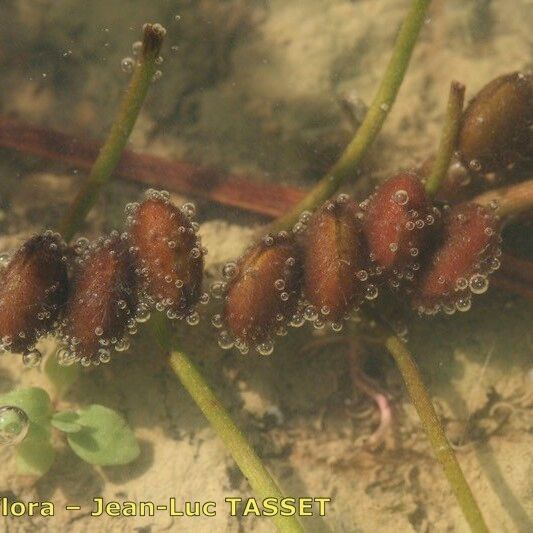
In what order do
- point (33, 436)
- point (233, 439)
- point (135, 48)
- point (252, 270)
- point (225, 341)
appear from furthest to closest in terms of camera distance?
point (135, 48)
point (225, 341)
point (33, 436)
point (233, 439)
point (252, 270)

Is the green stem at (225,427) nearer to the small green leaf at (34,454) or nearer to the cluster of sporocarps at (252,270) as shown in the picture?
the cluster of sporocarps at (252,270)

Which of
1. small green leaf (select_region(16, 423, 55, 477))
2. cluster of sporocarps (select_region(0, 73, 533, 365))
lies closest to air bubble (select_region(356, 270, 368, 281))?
cluster of sporocarps (select_region(0, 73, 533, 365))

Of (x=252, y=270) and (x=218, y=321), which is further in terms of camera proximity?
(x=218, y=321)

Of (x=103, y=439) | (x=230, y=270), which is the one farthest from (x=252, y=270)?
(x=103, y=439)

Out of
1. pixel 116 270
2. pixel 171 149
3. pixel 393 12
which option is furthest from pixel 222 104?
pixel 116 270

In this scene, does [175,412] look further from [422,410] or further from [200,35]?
[200,35]

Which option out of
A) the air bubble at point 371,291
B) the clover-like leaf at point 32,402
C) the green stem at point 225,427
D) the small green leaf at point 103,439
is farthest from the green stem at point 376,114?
the clover-like leaf at point 32,402

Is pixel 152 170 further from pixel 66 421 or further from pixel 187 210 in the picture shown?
pixel 66 421
